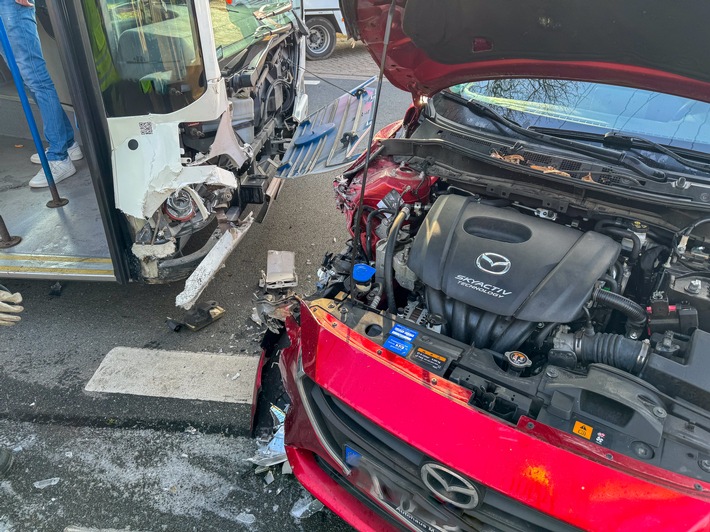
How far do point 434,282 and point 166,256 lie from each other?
6.09 feet

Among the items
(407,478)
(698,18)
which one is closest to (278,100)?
(698,18)

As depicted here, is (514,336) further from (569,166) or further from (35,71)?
(35,71)

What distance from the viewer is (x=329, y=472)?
202 cm

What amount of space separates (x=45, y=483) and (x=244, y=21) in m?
4.05

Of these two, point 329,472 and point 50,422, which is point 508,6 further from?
point 50,422

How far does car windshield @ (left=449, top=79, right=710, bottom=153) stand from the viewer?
235cm

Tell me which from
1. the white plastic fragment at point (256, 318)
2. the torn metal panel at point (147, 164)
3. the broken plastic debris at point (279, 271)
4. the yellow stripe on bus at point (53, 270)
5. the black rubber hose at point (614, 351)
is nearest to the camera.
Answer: the black rubber hose at point (614, 351)

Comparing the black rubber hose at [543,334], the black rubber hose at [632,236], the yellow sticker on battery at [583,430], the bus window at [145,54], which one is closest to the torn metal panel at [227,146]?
the bus window at [145,54]

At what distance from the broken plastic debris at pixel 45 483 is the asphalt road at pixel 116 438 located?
3cm

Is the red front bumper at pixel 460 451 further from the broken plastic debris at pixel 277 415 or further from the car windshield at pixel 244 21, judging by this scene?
the car windshield at pixel 244 21

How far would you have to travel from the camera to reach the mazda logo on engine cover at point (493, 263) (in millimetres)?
1899

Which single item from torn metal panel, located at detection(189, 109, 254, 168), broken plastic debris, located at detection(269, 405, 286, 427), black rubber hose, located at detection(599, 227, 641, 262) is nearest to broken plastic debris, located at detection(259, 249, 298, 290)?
torn metal panel, located at detection(189, 109, 254, 168)

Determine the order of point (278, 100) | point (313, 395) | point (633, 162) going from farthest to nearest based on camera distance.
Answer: point (278, 100) < point (633, 162) < point (313, 395)

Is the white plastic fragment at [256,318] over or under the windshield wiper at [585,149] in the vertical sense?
under
